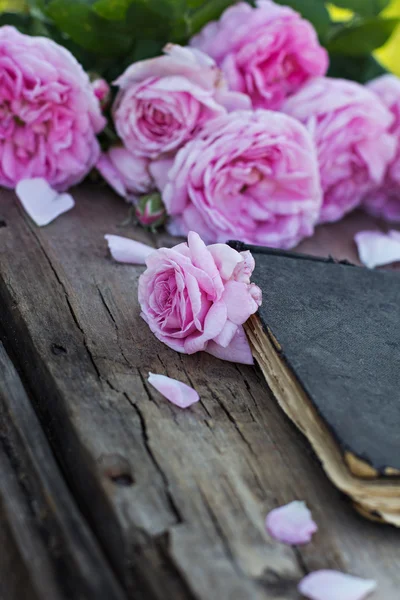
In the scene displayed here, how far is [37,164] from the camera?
5.06 ft

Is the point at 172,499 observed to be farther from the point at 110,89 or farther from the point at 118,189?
the point at 110,89

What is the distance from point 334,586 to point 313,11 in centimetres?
140

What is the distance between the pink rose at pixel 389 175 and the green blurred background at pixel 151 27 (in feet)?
0.31

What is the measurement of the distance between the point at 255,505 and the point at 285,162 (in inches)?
31.4

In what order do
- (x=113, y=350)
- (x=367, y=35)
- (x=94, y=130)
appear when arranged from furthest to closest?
(x=367, y=35) → (x=94, y=130) → (x=113, y=350)

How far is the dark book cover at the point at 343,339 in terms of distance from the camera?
914 millimetres

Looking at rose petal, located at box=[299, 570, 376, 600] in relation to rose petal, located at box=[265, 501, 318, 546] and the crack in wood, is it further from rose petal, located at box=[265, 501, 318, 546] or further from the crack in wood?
the crack in wood

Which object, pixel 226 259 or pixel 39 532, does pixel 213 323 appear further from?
pixel 39 532

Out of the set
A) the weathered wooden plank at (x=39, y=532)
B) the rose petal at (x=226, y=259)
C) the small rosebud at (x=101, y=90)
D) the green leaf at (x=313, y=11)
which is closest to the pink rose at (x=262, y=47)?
the green leaf at (x=313, y=11)

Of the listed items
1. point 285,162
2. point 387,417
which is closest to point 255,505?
point 387,417

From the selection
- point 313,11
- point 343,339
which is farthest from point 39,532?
point 313,11

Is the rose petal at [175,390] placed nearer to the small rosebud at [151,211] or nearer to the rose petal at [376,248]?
the small rosebud at [151,211]

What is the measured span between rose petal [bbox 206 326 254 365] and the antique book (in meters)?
0.01

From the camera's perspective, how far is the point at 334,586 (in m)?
0.78
